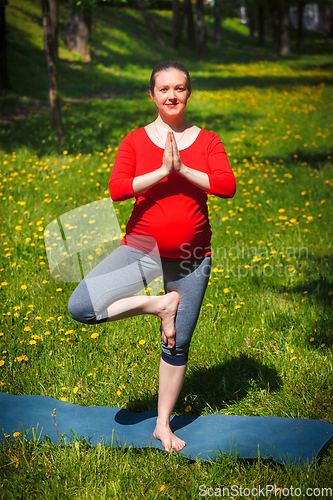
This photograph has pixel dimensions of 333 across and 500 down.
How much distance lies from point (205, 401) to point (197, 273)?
107cm

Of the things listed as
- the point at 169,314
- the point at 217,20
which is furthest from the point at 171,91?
the point at 217,20

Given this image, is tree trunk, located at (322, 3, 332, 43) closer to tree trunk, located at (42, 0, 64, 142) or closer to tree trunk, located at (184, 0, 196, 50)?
tree trunk, located at (184, 0, 196, 50)

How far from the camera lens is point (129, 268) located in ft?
7.48

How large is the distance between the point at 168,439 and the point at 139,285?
3.03 ft

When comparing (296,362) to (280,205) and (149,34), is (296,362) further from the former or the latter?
(149,34)

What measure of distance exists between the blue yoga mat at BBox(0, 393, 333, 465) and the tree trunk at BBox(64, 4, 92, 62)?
62.5 feet

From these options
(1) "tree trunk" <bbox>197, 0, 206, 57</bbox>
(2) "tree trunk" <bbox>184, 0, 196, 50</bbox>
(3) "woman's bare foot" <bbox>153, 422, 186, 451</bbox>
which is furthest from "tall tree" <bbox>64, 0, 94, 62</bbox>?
(3) "woman's bare foot" <bbox>153, 422, 186, 451</bbox>

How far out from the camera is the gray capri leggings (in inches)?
86.3

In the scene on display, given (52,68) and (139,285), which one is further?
(52,68)

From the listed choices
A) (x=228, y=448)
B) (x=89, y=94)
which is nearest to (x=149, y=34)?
(x=89, y=94)

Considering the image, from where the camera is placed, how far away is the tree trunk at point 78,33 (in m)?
18.6

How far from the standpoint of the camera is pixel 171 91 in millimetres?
2178

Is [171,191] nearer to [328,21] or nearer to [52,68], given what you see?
[52,68]

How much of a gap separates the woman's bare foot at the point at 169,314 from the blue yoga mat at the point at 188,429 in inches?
27.5
